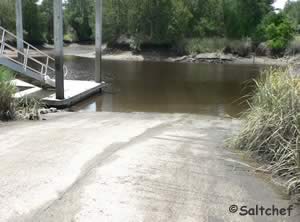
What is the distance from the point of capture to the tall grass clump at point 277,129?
4.80 meters

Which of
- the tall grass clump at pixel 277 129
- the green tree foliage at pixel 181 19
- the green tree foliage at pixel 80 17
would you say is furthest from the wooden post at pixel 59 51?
the green tree foliage at pixel 80 17

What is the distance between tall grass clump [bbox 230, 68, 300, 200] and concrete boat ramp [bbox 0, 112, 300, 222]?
290 mm

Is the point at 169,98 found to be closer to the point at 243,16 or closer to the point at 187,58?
the point at 187,58

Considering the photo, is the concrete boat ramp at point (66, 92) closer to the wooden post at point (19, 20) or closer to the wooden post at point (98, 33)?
the wooden post at point (98, 33)

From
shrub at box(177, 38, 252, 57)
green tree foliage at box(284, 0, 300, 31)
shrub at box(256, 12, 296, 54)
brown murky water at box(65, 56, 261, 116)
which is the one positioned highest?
green tree foliage at box(284, 0, 300, 31)

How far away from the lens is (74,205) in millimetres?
3904

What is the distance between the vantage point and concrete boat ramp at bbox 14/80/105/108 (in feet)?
40.3

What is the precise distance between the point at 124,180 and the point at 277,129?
7.48ft

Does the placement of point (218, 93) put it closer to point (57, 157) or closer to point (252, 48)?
point (57, 157)

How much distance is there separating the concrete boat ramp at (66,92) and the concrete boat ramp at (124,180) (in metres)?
5.40

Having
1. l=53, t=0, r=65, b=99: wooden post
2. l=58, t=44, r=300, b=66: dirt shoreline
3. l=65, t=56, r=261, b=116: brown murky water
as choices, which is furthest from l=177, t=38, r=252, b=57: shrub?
l=53, t=0, r=65, b=99: wooden post

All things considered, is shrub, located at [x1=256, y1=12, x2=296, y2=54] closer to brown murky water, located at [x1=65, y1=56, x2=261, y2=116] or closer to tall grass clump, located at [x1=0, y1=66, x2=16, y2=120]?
brown murky water, located at [x1=65, y1=56, x2=261, y2=116]

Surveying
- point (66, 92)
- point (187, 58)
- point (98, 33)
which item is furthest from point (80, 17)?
point (66, 92)

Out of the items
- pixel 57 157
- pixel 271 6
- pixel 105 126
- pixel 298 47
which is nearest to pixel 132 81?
pixel 105 126
